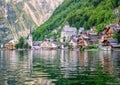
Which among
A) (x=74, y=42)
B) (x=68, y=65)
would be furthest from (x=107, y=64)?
(x=74, y=42)

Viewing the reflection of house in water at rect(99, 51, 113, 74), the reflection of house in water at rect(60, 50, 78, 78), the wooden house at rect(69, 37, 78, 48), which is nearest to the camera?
the reflection of house in water at rect(60, 50, 78, 78)

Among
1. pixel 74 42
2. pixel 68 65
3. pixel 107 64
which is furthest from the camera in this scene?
pixel 74 42

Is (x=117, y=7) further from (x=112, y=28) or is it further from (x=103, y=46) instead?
(x=103, y=46)

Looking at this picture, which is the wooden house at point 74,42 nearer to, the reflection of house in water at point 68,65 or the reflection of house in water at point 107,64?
the reflection of house in water at point 68,65

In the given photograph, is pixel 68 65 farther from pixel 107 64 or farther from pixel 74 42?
pixel 74 42

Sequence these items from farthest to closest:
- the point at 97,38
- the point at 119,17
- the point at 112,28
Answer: the point at 119,17
the point at 97,38
the point at 112,28

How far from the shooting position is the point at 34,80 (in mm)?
30234

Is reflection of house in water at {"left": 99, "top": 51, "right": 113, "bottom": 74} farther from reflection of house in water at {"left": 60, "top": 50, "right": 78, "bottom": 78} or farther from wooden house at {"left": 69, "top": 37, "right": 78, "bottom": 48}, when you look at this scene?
wooden house at {"left": 69, "top": 37, "right": 78, "bottom": 48}

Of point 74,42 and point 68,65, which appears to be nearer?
point 68,65

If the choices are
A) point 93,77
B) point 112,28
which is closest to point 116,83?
point 93,77

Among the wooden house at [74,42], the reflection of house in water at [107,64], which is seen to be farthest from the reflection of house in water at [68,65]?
the wooden house at [74,42]

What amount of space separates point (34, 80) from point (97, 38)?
132053mm

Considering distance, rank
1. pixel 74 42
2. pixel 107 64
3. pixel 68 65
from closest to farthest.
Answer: pixel 68 65 → pixel 107 64 → pixel 74 42

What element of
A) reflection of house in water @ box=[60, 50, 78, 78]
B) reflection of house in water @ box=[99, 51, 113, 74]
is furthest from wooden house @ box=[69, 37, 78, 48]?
reflection of house in water @ box=[99, 51, 113, 74]
